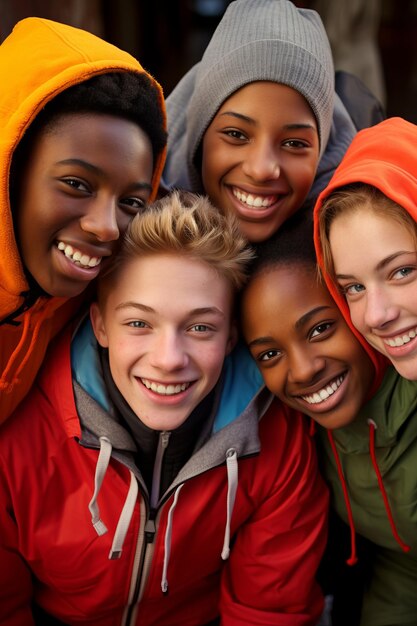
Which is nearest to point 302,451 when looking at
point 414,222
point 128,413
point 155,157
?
point 128,413

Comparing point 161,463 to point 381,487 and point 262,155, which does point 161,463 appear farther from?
point 262,155

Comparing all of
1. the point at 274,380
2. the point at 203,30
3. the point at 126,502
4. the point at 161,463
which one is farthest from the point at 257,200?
the point at 203,30

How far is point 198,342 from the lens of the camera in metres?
1.54

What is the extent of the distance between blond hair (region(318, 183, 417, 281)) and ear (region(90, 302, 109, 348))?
53cm

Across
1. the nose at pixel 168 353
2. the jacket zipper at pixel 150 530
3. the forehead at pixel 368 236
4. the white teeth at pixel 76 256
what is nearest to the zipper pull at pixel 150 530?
the jacket zipper at pixel 150 530

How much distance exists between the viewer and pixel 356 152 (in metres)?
1.54

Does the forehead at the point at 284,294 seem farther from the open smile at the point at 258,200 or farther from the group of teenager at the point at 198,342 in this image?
the open smile at the point at 258,200

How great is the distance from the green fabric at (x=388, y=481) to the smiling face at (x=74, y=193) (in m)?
0.75

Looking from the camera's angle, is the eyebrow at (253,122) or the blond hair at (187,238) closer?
the blond hair at (187,238)

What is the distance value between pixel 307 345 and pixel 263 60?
0.74 meters

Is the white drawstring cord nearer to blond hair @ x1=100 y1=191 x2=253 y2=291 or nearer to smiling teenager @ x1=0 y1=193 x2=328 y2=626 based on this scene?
smiling teenager @ x1=0 y1=193 x2=328 y2=626

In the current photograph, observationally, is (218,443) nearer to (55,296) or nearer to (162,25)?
(55,296)

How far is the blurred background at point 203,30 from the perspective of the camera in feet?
10.8

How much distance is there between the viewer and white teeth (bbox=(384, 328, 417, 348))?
143 centimetres
